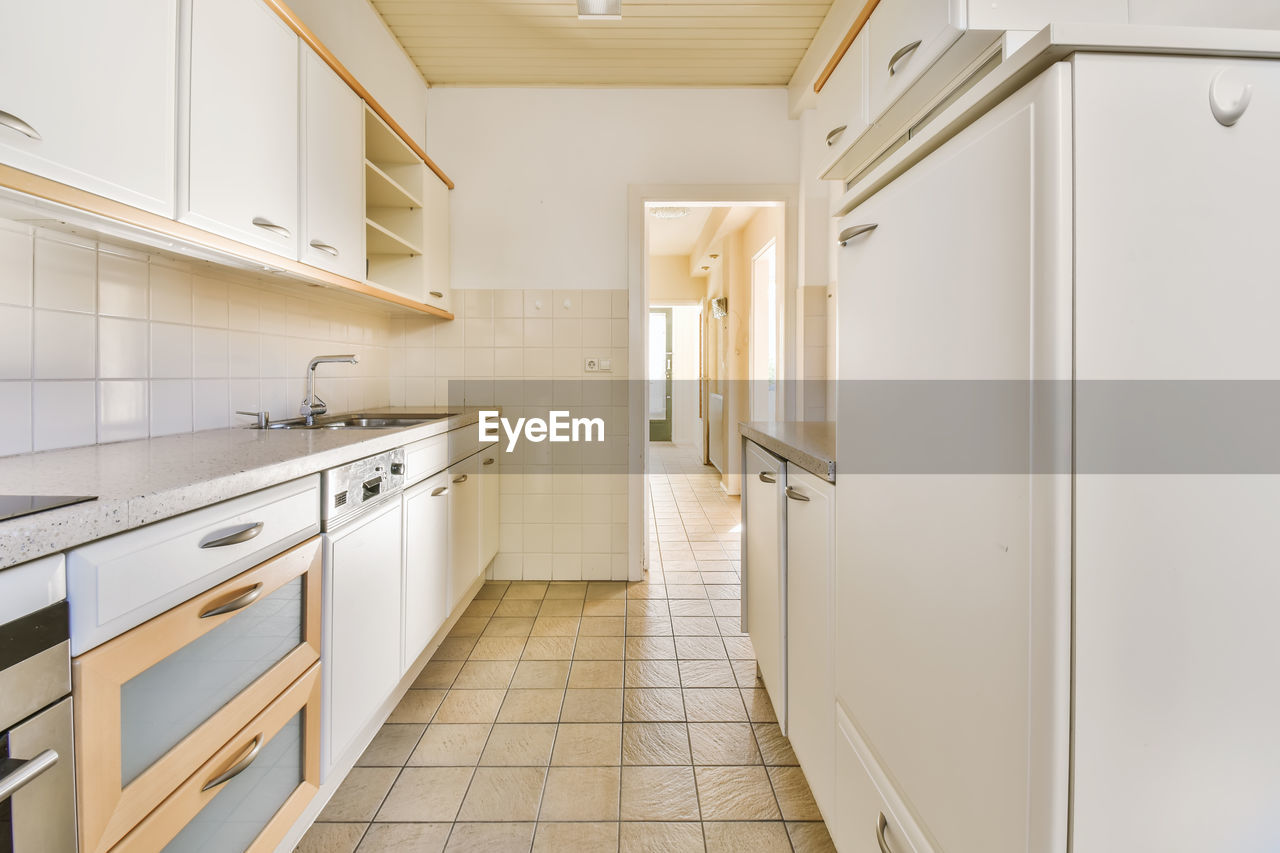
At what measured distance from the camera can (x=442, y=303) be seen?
2.80m

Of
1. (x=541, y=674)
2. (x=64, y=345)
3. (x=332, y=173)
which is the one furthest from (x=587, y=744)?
(x=332, y=173)

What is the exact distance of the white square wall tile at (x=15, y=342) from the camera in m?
1.10

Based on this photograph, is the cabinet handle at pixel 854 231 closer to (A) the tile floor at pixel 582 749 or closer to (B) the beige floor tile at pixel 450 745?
(A) the tile floor at pixel 582 749

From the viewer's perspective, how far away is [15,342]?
3.67ft

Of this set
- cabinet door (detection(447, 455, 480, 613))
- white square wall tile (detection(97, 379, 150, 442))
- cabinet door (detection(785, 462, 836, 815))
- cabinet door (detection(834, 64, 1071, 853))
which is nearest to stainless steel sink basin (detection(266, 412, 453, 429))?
cabinet door (detection(447, 455, 480, 613))

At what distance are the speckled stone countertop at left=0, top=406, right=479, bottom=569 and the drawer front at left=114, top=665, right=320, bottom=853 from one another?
0.45 meters

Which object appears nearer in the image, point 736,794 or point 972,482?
point 972,482

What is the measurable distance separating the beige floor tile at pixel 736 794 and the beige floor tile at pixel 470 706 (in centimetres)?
72

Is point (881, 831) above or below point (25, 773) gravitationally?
below

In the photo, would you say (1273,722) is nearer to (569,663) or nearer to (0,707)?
(0,707)

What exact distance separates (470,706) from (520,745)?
29 centimetres

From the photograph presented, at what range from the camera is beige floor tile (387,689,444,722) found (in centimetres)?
177

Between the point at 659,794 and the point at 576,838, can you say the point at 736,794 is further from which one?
the point at 576,838

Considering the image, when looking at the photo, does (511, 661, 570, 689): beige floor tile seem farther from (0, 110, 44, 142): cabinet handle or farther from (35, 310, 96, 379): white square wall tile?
(0, 110, 44, 142): cabinet handle
